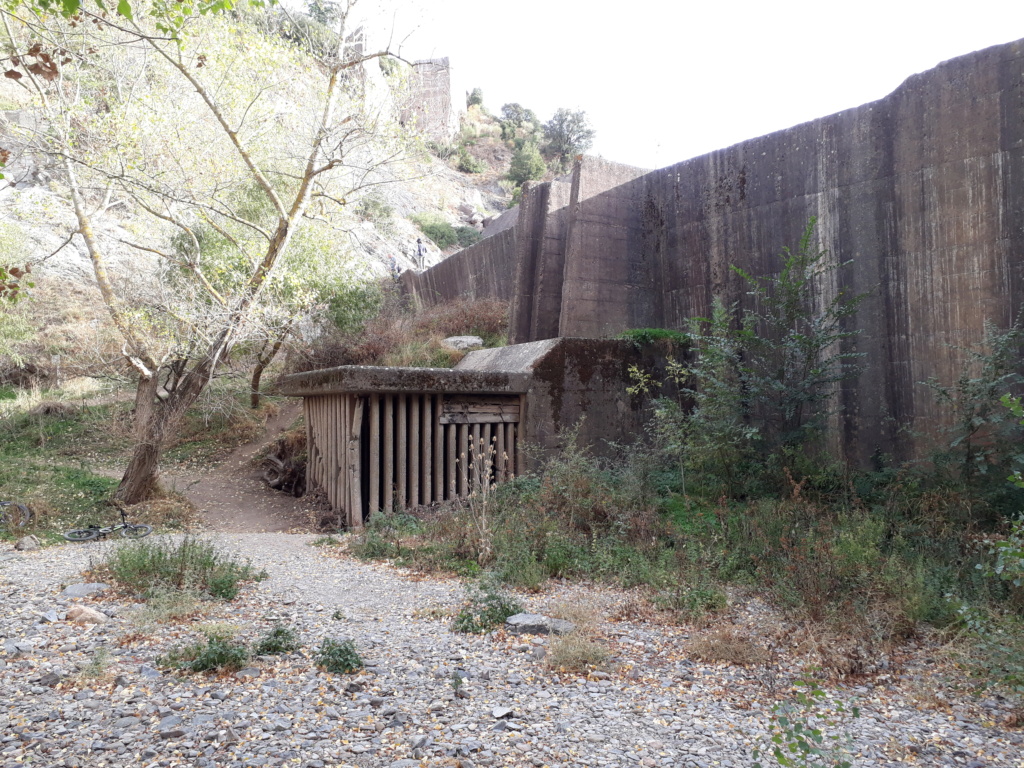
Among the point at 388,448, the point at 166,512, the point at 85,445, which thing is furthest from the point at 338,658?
the point at 85,445

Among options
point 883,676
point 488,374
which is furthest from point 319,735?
point 488,374

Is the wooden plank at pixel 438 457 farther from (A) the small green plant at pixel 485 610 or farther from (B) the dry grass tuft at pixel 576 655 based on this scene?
(B) the dry grass tuft at pixel 576 655

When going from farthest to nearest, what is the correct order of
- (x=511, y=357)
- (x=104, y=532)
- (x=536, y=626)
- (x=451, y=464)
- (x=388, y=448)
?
(x=511, y=357) < (x=451, y=464) < (x=388, y=448) < (x=104, y=532) < (x=536, y=626)

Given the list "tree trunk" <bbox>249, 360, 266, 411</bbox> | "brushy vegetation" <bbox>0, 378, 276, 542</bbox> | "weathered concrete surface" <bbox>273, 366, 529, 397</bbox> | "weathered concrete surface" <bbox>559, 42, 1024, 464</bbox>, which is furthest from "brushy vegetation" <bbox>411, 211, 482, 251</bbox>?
"weathered concrete surface" <bbox>273, 366, 529, 397</bbox>

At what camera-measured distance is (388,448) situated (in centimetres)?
847

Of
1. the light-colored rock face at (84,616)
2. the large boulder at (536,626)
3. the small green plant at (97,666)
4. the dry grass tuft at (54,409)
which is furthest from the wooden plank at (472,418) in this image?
the dry grass tuft at (54,409)

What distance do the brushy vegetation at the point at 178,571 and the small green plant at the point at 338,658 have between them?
1.53 meters

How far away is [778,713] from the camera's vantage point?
324 cm

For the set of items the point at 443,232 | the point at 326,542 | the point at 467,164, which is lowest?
the point at 326,542

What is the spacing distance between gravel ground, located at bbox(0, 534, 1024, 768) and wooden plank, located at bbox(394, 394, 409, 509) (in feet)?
12.4

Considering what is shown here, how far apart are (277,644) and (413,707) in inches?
41.5

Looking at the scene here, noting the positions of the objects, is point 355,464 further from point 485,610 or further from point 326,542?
point 485,610

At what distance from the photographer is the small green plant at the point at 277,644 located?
152 inches

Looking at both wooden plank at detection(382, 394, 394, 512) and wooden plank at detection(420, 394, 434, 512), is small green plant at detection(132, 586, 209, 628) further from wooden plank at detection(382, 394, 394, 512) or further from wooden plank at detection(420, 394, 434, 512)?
wooden plank at detection(420, 394, 434, 512)
